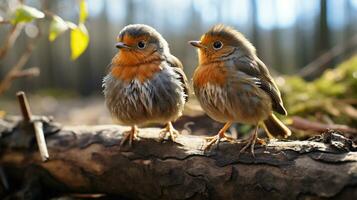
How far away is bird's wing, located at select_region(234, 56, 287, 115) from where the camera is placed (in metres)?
2.78

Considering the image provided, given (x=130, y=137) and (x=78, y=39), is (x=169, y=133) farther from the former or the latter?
(x=78, y=39)

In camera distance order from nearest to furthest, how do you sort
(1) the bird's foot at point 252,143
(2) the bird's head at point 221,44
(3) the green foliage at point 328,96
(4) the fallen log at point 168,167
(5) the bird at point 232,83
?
(4) the fallen log at point 168,167, (1) the bird's foot at point 252,143, (5) the bird at point 232,83, (2) the bird's head at point 221,44, (3) the green foliage at point 328,96

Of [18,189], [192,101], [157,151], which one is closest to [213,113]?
[157,151]

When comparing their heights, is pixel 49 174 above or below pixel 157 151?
below

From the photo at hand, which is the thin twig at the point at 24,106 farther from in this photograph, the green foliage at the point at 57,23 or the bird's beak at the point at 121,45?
the bird's beak at the point at 121,45

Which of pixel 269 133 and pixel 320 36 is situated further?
pixel 320 36

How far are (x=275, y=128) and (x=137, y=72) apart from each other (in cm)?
100

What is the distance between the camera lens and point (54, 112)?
8.29m

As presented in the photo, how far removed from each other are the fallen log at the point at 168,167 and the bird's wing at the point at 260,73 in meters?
0.35

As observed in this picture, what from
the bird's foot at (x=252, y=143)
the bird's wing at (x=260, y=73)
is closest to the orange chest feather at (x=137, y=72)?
the bird's wing at (x=260, y=73)

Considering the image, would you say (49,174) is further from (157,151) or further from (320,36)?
(320,36)

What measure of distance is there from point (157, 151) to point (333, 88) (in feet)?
9.16

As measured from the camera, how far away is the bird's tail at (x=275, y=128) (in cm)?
306

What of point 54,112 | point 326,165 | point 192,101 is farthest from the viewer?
point 54,112
